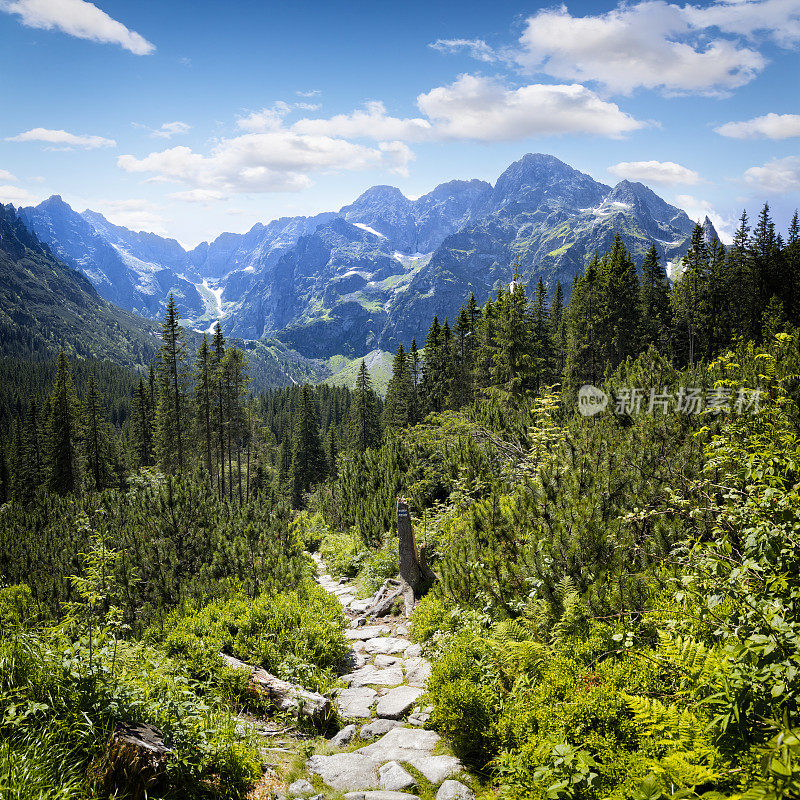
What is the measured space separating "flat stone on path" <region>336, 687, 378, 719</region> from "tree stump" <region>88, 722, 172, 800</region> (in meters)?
3.12

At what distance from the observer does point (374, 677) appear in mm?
7508

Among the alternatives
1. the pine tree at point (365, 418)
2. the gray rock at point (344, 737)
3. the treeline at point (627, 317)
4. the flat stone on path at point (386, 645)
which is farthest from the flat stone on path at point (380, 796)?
the pine tree at point (365, 418)

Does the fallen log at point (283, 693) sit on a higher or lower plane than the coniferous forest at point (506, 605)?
lower

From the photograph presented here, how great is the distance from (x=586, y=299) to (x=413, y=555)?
3774cm

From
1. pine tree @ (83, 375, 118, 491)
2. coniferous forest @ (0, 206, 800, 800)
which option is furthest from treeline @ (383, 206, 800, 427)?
pine tree @ (83, 375, 118, 491)

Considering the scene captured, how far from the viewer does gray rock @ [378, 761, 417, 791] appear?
4.53m

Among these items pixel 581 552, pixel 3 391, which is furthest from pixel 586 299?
pixel 3 391

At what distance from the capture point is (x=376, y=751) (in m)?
5.30

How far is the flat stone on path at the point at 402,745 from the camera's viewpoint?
16.7 ft

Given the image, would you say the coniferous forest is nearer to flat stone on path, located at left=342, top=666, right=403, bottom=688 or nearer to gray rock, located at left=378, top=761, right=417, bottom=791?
gray rock, located at left=378, top=761, right=417, bottom=791

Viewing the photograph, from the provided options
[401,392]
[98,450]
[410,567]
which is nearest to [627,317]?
[401,392]

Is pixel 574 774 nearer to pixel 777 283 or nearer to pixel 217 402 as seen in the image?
pixel 217 402

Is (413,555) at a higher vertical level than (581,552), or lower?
lower

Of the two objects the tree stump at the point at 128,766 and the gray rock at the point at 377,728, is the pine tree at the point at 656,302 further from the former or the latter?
the tree stump at the point at 128,766
